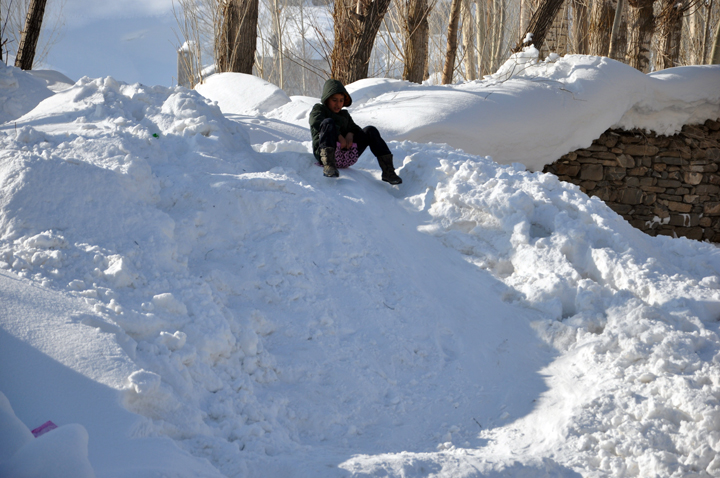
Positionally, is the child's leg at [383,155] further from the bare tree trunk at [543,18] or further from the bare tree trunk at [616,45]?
the bare tree trunk at [616,45]

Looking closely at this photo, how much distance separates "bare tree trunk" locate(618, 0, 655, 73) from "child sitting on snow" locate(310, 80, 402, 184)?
6.20 metres

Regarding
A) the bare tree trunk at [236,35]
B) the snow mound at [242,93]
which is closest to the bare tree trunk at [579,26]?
the bare tree trunk at [236,35]

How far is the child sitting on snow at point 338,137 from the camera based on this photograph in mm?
3602

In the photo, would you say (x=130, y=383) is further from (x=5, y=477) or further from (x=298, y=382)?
(x=298, y=382)

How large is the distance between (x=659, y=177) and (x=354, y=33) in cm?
437

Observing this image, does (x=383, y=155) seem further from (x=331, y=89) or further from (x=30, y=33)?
(x=30, y=33)

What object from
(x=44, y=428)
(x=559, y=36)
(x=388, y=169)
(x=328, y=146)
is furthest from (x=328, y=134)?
(x=559, y=36)

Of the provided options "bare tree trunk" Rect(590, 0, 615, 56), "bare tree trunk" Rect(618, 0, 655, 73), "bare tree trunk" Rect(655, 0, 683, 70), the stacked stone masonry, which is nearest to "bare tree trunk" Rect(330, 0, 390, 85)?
the stacked stone masonry

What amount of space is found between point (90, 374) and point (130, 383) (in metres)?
0.14

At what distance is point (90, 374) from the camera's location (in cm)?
172

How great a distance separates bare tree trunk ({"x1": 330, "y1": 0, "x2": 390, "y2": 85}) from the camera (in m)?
6.22

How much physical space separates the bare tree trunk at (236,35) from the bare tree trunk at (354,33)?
1516 mm

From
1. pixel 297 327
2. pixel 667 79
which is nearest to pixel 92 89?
pixel 297 327

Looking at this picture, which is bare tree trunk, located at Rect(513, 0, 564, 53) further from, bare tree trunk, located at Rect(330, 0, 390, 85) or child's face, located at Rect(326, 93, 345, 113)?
child's face, located at Rect(326, 93, 345, 113)
